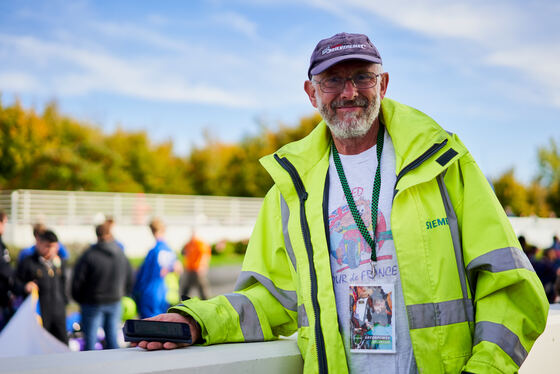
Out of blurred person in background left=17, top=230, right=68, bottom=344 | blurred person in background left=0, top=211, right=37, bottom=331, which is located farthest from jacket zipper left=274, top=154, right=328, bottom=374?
blurred person in background left=17, top=230, right=68, bottom=344

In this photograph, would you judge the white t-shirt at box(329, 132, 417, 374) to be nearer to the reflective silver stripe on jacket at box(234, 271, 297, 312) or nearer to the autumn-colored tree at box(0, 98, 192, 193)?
the reflective silver stripe on jacket at box(234, 271, 297, 312)

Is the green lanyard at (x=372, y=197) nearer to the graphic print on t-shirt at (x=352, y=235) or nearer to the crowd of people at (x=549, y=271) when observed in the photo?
the graphic print on t-shirt at (x=352, y=235)

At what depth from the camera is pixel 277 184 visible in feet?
8.68

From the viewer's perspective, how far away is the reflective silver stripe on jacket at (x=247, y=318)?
2523mm

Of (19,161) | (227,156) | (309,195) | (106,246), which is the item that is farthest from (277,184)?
(227,156)

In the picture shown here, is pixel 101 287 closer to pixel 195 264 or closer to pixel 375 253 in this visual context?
pixel 195 264

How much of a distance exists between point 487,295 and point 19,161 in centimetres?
3641

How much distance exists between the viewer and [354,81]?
103 inches

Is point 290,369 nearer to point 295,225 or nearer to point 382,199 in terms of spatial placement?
point 295,225

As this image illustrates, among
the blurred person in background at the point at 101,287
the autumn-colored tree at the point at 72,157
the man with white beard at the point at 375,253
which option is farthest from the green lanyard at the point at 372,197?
the autumn-colored tree at the point at 72,157

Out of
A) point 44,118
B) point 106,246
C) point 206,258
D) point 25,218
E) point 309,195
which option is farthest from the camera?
point 44,118

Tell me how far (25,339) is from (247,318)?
308cm

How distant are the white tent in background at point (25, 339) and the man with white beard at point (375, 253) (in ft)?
9.35

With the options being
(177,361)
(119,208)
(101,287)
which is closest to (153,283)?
(101,287)
